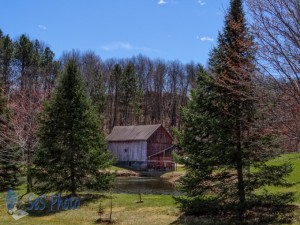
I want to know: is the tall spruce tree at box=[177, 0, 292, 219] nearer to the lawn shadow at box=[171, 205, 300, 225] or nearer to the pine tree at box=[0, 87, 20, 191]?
the lawn shadow at box=[171, 205, 300, 225]

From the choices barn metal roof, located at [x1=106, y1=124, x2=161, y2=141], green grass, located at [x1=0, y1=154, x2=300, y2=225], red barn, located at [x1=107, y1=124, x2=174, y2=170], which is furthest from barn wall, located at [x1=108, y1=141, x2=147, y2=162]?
green grass, located at [x1=0, y1=154, x2=300, y2=225]

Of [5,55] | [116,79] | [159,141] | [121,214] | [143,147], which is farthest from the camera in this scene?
[116,79]

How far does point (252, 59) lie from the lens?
1054cm

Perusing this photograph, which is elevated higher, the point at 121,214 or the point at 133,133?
the point at 133,133

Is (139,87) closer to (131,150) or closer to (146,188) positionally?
(131,150)

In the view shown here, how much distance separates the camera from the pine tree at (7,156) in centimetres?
2265

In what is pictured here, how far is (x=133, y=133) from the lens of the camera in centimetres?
5522

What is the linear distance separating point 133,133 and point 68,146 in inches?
1457

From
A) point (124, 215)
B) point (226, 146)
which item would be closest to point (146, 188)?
point (124, 215)

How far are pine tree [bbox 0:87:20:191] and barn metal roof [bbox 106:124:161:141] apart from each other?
2993cm

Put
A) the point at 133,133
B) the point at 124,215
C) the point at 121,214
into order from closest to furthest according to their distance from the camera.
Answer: the point at 124,215
the point at 121,214
the point at 133,133

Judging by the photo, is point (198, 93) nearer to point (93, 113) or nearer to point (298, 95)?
point (298, 95)

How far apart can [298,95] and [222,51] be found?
14.3ft

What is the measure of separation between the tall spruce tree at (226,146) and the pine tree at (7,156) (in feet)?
42.3
